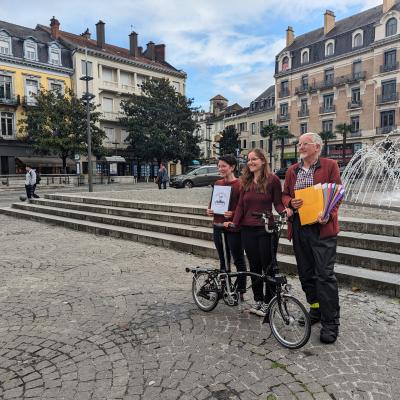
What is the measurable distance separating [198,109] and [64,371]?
147ft

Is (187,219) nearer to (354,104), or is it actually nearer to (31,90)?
(31,90)

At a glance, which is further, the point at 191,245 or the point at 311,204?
the point at 191,245

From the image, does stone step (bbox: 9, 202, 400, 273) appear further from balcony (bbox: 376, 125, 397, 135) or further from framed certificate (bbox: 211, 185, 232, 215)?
balcony (bbox: 376, 125, 397, 135)

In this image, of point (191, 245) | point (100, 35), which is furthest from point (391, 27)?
point (191, 245)

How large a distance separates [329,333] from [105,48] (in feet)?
171

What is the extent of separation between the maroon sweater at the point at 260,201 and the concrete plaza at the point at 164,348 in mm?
1212

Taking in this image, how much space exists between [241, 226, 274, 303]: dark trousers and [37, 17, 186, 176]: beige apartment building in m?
41.3

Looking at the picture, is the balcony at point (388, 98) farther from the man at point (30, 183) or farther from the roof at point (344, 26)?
the man at point (30, 183)

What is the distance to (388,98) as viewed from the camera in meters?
43.6

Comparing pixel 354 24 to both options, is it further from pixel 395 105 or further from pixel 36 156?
pixel 36 156

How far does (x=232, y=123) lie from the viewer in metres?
71.9

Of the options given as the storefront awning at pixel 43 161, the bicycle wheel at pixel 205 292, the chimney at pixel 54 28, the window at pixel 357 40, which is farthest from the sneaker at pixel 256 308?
the window at pixel 357 40

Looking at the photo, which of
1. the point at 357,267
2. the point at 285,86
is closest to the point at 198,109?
the point at 285,86

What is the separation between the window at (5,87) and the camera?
38406mm
